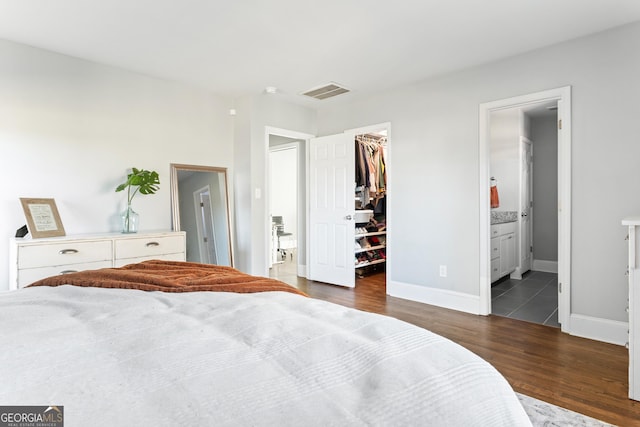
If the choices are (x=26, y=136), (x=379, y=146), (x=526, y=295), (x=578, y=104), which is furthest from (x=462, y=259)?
(x=26, y=136)

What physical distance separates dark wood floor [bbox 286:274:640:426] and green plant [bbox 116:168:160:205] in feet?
7.83

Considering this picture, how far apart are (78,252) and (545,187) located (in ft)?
21.0

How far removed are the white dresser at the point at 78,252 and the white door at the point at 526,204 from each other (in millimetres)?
4921

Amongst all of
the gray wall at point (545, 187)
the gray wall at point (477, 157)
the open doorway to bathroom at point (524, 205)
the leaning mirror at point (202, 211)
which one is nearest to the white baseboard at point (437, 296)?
the gray wall at point (477, 157)

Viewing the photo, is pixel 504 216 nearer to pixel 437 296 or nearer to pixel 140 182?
pixel 437 296

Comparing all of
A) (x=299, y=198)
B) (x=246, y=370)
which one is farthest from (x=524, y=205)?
(x=246, y=370)

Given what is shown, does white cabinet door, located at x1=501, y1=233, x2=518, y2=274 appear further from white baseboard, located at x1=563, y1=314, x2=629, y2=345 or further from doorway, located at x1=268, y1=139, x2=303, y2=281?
doorway, located at x1=268, y1=139, x2=303, y2=281

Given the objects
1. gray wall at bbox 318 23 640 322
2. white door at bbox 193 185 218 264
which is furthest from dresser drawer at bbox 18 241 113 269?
gray wall at bbox 318 23 640 322

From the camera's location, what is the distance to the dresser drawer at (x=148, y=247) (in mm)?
3037

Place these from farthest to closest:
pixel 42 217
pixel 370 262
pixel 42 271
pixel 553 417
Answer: pixel 370 262 → pixel 42 217 → pixel 42 271 → pixel 553 417

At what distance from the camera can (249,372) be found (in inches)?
28.3

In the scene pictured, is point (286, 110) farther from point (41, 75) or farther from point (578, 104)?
point (578, 104)

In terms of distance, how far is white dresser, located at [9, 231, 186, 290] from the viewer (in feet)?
8.39

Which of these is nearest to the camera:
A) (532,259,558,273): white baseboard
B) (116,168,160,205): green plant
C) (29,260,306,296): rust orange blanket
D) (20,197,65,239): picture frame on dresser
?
(29,260,306,296): rust orange blanket
